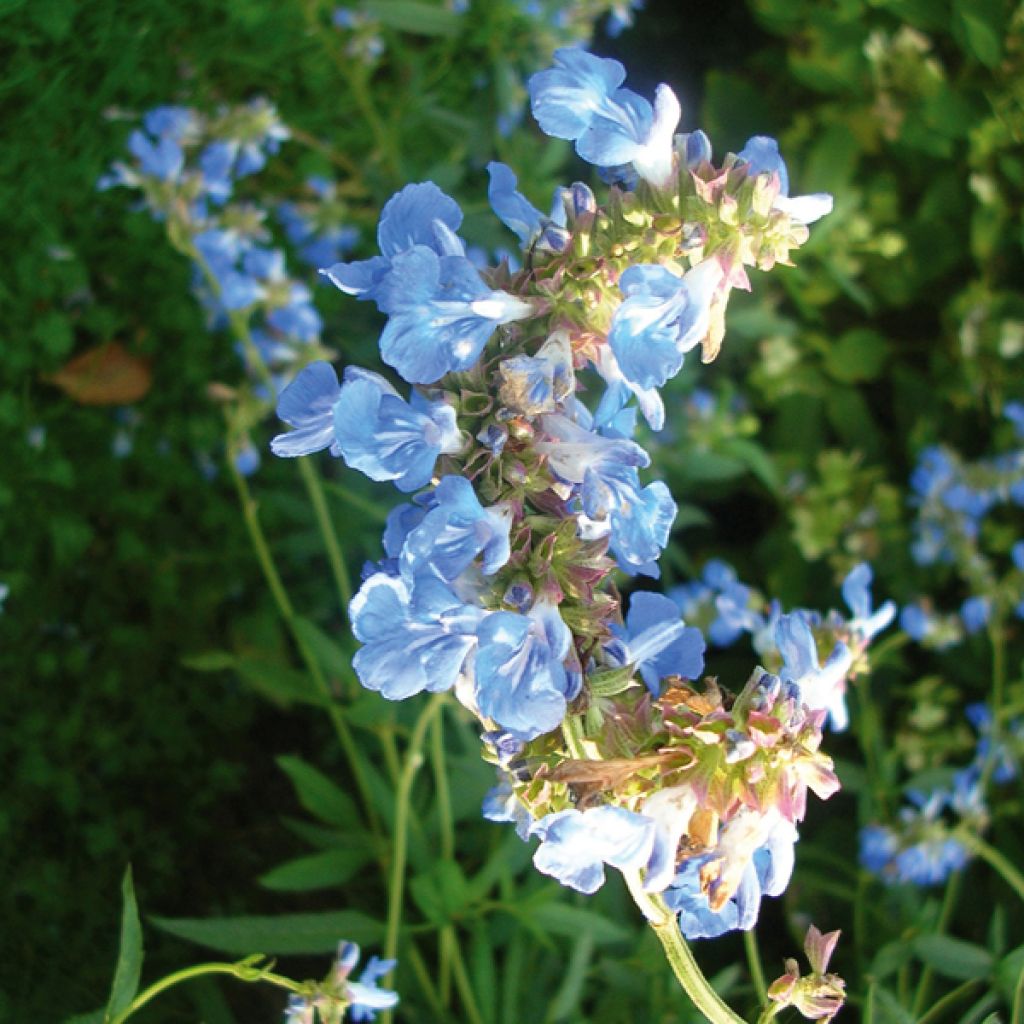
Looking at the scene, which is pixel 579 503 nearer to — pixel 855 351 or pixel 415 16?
pixel 415 16

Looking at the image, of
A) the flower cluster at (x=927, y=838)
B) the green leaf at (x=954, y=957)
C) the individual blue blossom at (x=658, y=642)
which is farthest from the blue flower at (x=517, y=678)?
the flower cluster at (x=927, y=838)

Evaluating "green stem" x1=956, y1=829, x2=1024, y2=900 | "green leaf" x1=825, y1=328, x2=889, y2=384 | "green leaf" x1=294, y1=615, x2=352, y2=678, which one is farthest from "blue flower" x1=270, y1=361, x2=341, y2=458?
"green leaf" x1=825, y1=328, x2=889, y2=384

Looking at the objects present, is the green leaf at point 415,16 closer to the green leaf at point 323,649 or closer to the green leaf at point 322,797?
the green leaf at point 323,649

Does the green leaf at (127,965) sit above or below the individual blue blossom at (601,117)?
below

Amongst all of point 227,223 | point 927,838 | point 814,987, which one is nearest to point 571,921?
point 927,838

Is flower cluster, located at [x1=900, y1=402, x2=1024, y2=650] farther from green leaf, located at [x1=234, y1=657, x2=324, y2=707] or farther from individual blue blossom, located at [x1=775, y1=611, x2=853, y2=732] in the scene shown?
individual blue blossom, located at [x1=775, y1=611, x2=853, y2=732]

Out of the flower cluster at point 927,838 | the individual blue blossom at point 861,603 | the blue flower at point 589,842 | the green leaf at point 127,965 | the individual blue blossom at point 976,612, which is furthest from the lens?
Answer: the individual blue blossom at point 976,612

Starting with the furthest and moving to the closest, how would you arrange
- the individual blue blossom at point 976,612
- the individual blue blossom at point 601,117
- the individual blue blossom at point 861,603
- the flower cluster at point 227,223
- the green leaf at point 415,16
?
the individual blue blossom at point 976,612
the green leaf at point 415,16
the flower cluster at point 227,223
the individual blue blossom at point 861,603
the individual blue blossom at point 601,117
